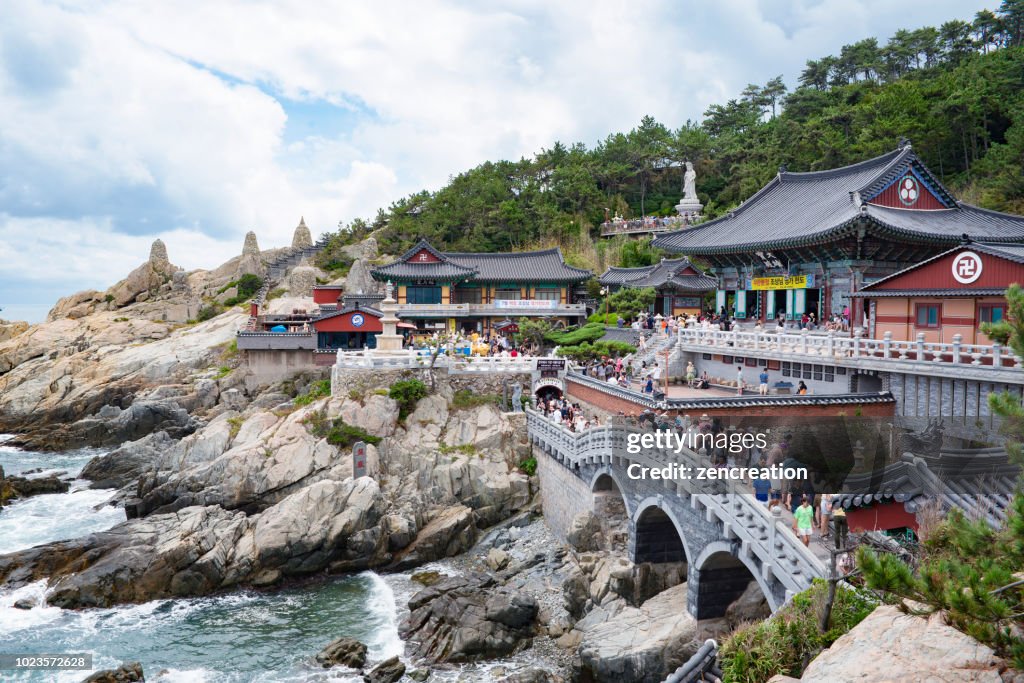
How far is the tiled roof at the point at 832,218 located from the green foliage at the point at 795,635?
21.4m

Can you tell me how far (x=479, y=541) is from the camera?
34.4m

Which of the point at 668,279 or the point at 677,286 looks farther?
the point at 668,279

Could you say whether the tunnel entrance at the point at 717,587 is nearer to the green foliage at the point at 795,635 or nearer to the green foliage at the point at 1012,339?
the green foliage at the point at 795,635

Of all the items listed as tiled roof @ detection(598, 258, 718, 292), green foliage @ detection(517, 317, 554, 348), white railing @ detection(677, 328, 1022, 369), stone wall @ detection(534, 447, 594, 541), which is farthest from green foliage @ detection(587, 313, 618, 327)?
stone wall @ detection(534, 447, 594, 541)

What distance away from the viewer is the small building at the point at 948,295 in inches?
952

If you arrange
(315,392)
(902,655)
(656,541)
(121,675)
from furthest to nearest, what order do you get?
(315,392) < (656,541) < (121,675) < (902,655)

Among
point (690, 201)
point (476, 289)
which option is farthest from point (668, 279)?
point (690, 201)

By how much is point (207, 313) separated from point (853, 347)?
6453 cm

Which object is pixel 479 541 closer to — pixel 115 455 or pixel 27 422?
pixel 115 455

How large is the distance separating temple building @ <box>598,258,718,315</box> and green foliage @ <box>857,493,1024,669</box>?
45.5 m

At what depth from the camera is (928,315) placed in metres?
27.2

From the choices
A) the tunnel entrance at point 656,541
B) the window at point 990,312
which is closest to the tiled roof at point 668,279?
the window at point 990,312

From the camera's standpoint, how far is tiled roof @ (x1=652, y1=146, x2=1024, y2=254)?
33.4 metres

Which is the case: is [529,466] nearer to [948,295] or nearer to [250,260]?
[948,295]
